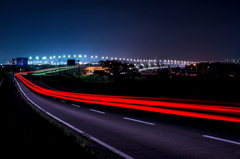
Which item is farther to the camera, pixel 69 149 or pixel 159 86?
pixel 159 86

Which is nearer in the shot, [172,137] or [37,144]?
[37,144]

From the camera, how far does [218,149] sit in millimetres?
6281

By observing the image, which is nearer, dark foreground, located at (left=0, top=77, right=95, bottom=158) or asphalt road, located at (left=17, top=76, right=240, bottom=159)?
dark foreground, located at (left=0, top=77, right=95, bottom=158)

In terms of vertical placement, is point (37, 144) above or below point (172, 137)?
above

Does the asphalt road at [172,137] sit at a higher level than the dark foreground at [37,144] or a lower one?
lower

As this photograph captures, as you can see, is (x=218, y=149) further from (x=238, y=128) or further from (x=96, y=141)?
(x=96, y=141)

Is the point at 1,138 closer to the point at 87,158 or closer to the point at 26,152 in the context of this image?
the point at 26,152

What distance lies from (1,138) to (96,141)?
3.03 meters

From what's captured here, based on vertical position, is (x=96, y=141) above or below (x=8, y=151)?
below

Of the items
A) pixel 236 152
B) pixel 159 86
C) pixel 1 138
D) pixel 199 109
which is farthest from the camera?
pixel 159 86

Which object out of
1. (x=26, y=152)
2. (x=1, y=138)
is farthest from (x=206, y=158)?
(x=1, y=138)

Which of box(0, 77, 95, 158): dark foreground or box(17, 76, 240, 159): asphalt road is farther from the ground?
box(0, 77, 95, 158): dark foreground

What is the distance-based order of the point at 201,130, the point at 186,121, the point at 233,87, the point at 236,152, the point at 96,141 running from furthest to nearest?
the point at 233,87
the point at 186,121
the point at 201,130
the point at 96,141
the point at 236,152

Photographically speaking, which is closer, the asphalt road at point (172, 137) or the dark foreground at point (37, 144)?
the dark foreground at point (37, 144)
